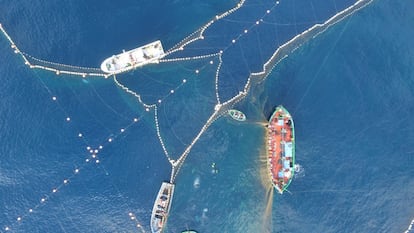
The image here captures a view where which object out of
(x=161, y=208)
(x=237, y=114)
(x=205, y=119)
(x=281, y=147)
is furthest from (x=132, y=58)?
(x=281, y=147)

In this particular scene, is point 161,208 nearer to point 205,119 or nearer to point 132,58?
point 205,119

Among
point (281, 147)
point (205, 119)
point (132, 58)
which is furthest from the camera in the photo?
point (281, 147)

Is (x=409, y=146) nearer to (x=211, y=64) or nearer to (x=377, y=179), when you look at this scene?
(x=377, y=179)

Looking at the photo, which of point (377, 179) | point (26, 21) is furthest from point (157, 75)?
point (377, 179)

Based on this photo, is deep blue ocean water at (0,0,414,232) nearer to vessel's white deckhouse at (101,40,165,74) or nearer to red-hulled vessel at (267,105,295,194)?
vessel's white deckhouse at (101,40,165,74)

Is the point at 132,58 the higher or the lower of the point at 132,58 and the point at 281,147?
the higher

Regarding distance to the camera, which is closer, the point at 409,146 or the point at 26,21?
the point at 26,21

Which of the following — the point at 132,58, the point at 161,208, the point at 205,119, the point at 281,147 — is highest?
the point at 132,58
